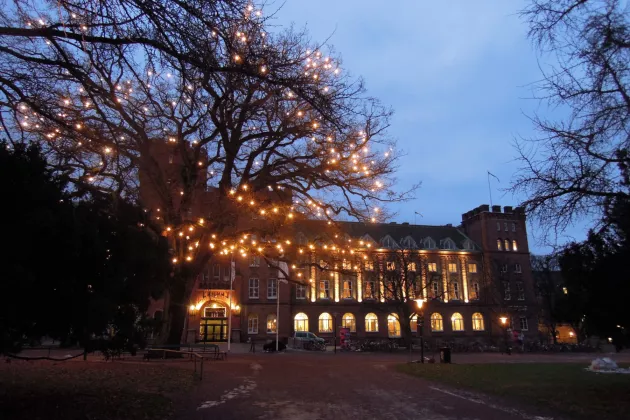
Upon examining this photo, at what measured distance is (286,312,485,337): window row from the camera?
53.4 m

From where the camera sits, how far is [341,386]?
43.7 feet

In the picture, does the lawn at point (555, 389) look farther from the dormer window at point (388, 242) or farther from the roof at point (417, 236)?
the dormer window at point (388, 242)

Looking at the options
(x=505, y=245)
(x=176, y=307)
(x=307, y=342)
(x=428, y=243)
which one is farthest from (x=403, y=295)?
(x=176, y=307)

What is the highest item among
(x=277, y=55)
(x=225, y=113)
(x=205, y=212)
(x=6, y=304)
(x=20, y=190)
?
(x=225, y=113)

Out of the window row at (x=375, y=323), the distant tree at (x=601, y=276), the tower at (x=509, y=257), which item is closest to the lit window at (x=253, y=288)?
the window row at (x=375, y=323)

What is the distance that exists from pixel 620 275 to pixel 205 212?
1622cm

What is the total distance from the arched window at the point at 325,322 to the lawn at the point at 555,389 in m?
36.0

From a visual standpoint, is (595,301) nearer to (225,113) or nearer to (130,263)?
(130,263)

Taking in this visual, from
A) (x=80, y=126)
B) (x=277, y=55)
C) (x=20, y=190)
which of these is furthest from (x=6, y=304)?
(x=80, y=126)

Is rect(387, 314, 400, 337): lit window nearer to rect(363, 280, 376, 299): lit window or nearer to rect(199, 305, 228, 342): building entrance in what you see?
rect(363, 280, 376, 299): lit window

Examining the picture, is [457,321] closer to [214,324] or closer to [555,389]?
[214,324]

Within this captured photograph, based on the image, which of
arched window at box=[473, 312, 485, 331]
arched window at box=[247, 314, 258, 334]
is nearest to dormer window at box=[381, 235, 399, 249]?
arched window at box=[473, 312, 485, 331]

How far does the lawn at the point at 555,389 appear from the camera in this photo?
32.4ft

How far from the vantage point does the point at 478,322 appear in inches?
→ 2304
